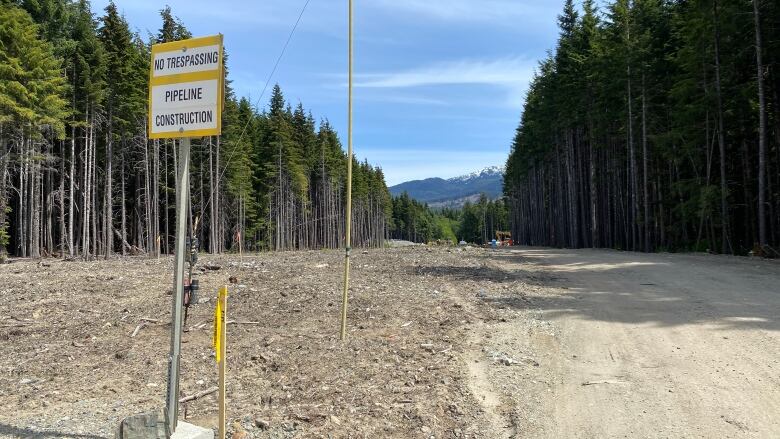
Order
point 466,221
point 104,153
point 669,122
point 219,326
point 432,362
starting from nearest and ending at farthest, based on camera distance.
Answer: point 219,326, point 432,362, point 669,122, point 104,153, point 466,221

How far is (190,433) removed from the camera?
153 inches

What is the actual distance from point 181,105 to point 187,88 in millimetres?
146

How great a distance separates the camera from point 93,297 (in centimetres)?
1170

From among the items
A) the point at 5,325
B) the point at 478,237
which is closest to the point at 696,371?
the point at 5,325

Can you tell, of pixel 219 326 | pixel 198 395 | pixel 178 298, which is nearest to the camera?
pixel 219 326

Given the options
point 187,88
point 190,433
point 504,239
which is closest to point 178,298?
point 190,433

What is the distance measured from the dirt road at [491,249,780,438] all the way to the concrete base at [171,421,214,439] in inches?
102

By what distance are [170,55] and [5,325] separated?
7948 mm

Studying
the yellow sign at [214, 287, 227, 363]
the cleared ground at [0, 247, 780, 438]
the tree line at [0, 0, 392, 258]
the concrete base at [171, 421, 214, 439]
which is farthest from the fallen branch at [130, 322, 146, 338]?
the yellow sign at [214, 287, 227, 363]

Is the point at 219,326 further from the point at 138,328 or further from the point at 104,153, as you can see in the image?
the point at 104,153

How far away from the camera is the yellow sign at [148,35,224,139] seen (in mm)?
3779

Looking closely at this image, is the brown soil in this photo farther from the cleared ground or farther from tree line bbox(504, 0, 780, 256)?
tree line bbox(504, 0, 780, 256)

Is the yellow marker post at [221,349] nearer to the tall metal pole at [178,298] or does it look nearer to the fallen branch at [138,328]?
the tall metal pole at [178,298]

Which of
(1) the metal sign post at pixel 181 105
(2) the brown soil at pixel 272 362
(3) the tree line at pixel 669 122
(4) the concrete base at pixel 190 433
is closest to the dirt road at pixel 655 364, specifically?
(2) the brown soil at pixel 272 362
